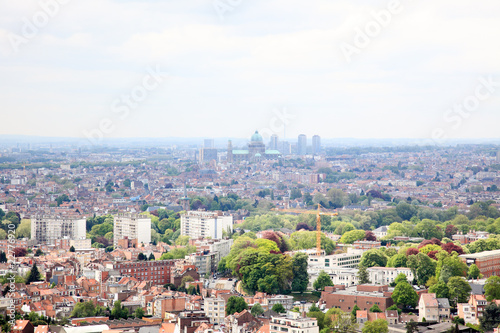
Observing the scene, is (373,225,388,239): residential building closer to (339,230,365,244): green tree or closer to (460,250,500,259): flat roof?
(339,230,365,244): green tree

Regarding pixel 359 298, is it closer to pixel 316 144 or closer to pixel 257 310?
pixel 257 310

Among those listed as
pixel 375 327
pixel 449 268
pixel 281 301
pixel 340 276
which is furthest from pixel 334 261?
pixel 375 327

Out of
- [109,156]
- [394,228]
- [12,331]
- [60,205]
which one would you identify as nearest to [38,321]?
[12,331]

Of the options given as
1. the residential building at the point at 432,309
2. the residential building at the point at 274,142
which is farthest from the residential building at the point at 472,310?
the residential building at the point at 274,142

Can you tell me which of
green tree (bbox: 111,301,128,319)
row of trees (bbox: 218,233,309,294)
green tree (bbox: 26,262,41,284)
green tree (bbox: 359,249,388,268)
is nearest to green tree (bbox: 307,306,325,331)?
row of trees (bbox: 218,233,309,294)

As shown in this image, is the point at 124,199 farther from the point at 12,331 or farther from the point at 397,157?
the point at 397,157
